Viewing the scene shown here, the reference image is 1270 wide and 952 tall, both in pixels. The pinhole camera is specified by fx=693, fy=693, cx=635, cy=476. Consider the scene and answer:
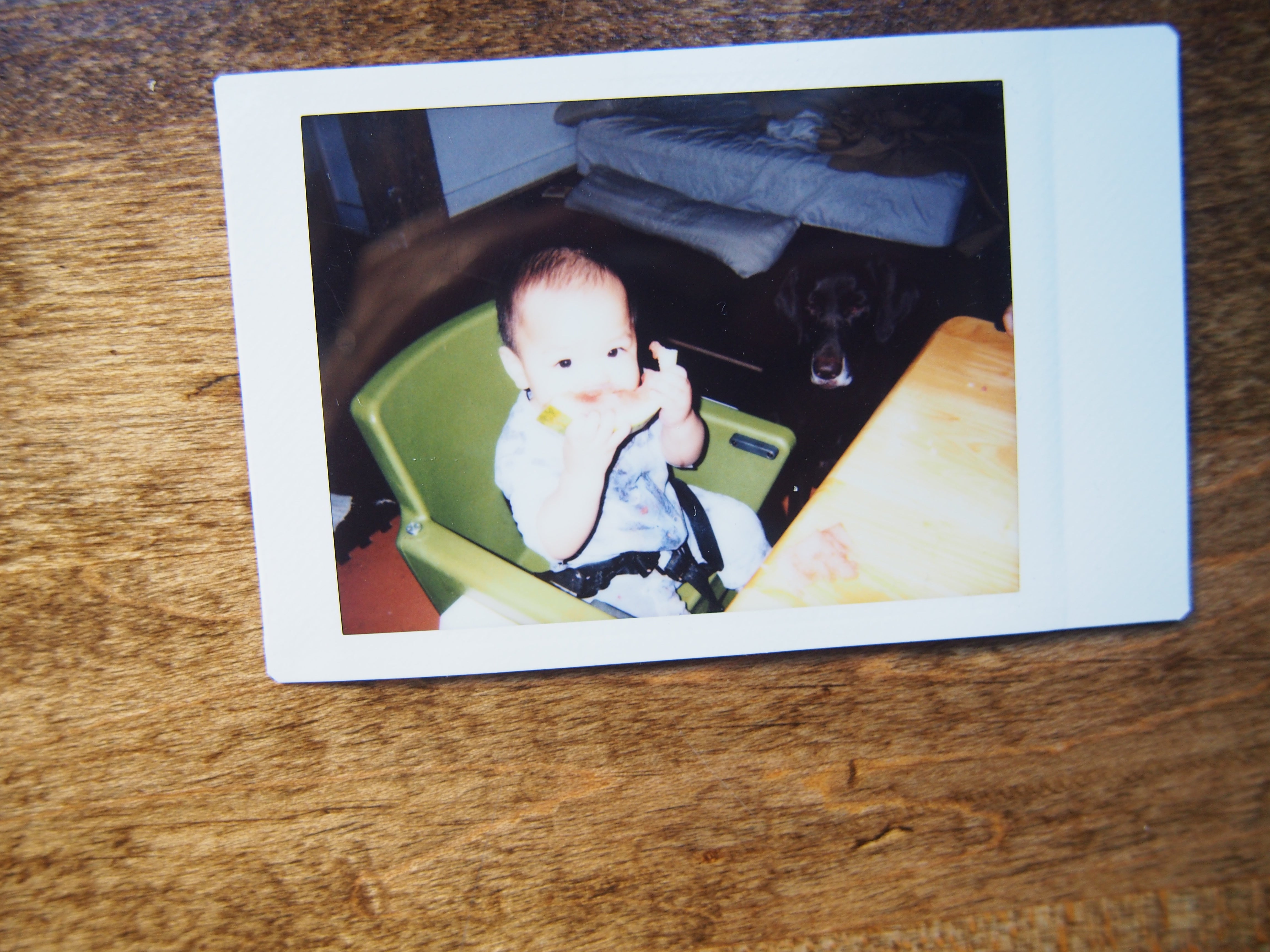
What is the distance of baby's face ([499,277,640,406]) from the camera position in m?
0.46

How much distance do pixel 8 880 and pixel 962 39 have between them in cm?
84

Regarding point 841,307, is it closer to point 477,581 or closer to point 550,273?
point 550,273

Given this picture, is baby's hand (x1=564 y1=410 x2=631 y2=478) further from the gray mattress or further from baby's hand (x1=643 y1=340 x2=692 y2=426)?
the gray mattress

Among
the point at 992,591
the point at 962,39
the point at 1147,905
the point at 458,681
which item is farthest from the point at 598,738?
the point at 962,39

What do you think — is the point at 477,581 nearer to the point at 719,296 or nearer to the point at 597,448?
the point at 597,448

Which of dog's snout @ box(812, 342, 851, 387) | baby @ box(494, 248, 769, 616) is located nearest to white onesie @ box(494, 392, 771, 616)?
baby @ box(494, 248, 769, 616)

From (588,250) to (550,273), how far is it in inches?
1.2

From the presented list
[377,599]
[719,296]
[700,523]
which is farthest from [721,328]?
[377,599]

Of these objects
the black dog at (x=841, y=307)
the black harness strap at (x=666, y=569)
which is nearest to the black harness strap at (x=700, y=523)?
the black harness strap at (x=666, y=569)

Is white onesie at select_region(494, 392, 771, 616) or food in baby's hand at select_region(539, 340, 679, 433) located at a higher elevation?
food in baby's hand at select_region(539, 340, 679, 433)

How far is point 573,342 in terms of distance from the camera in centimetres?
47

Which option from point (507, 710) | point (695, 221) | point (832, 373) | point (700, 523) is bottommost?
point (507, 710)

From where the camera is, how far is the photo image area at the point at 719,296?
1.47 feet

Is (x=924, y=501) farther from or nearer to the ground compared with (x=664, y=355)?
nearer to the ground
